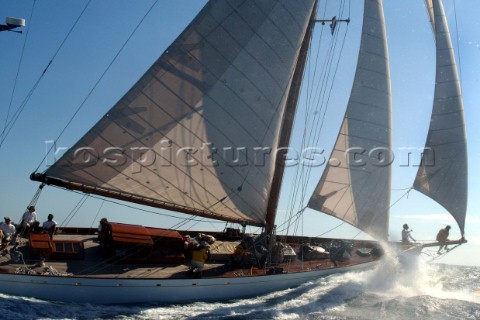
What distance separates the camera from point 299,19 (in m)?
17.1

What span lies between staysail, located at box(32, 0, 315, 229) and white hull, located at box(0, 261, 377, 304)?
266cm

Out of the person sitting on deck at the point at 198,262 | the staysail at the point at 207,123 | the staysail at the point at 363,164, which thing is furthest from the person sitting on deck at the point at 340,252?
the person sitting on deck at the point at 198,262

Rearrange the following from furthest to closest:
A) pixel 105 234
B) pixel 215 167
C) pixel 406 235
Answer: pixel 406 235 → pixel 215 167 → pixel 105 234

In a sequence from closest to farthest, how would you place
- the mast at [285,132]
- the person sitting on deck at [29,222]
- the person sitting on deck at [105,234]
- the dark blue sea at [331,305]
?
the dark blue sea at [331,305]
the person sitting on deck at [105,234]
the person sitting on deck at [29,222]
the mast at [285,132]

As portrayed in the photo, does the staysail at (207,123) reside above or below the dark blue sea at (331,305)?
above

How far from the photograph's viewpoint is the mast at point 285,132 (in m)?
17.9

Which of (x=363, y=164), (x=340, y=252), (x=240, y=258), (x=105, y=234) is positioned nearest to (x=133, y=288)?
(x=105, y=234)

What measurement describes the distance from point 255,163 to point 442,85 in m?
10.8

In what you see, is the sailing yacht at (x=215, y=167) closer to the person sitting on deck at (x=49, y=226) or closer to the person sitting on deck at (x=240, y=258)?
the person sitting on deck at (x=240, y=258)

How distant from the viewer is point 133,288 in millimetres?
12508

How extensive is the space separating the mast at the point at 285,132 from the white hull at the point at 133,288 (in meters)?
3.11

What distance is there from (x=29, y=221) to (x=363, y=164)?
13.7 metres

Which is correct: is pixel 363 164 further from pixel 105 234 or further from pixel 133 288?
pixel 133 288

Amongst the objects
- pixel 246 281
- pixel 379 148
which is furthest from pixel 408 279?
pixel 246 281
